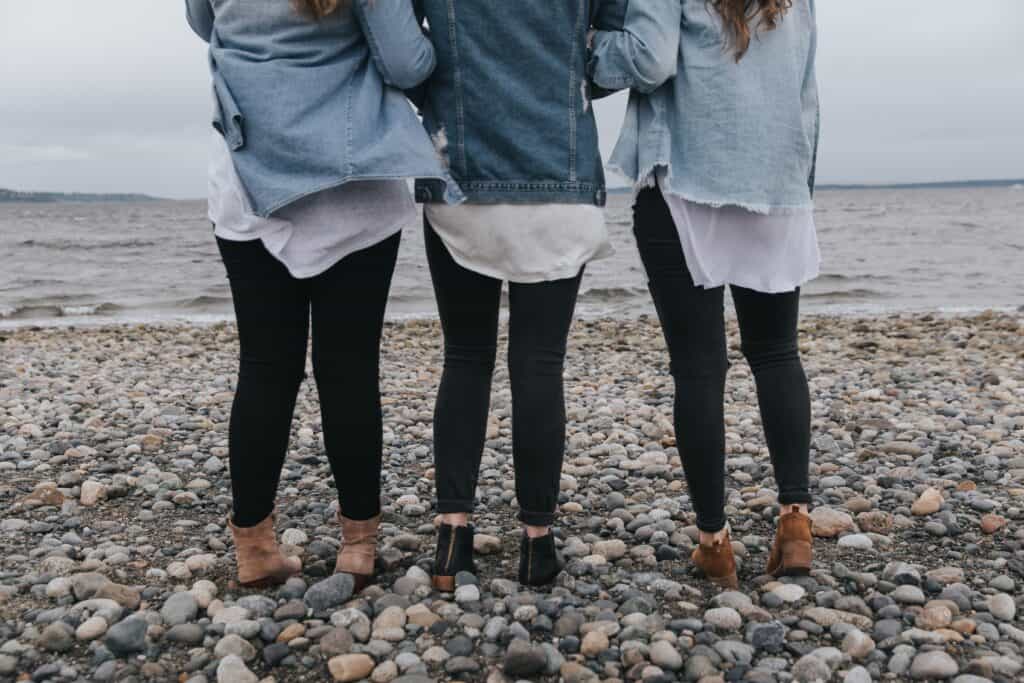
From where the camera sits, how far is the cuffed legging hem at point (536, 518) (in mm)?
2588

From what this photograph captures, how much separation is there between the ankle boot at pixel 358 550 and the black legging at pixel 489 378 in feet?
0.79

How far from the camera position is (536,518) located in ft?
8.50

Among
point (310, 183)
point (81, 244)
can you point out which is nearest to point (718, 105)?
point (310, 183)

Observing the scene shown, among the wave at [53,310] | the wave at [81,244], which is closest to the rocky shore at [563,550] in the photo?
the wave at [53,310]

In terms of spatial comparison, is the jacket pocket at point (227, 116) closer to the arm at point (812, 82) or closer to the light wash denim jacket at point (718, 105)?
the light wash denim jacket at point (718, 105)

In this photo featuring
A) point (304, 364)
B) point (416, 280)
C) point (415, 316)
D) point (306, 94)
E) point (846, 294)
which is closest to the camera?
point (306, 94)

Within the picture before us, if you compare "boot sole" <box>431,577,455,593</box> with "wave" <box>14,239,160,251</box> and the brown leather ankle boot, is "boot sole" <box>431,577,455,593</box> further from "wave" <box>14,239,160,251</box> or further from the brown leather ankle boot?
"wave" <box>14,239,160,251</box>

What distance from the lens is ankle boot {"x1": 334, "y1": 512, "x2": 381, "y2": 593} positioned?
8.73ft

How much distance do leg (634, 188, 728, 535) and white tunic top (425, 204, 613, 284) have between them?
199 millimetres

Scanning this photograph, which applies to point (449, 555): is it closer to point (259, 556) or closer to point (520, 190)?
point (259, 556)

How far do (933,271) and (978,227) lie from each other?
1693 cm

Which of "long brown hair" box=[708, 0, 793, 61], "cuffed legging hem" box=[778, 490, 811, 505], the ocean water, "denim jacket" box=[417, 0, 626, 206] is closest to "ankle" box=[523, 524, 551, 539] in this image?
"cuffed legging hem" box=[778, 490, 811, 505]

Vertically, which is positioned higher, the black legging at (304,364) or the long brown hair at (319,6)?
the long brown hair at (319,6)

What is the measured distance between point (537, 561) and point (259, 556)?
0.79 metres
